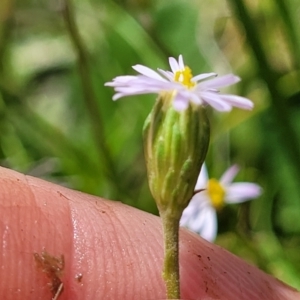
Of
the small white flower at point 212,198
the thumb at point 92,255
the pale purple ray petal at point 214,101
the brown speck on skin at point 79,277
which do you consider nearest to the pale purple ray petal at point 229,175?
the small white flower at point 212,198

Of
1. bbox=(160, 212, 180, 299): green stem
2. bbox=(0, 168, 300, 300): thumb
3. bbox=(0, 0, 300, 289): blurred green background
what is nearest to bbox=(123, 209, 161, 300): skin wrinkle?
bbox=(0, 168, 300, 300): thumb

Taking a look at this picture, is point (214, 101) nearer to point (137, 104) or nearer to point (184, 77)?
point (184, 77)

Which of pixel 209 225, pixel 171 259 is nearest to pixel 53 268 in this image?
pixel 171 259

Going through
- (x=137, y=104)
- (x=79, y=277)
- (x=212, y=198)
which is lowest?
(x=79, y=277)

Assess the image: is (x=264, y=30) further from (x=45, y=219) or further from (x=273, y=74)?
(x=45, y=219)

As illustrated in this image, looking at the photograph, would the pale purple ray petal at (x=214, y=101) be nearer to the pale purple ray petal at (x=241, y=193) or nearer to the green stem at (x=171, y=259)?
the green stem at (x=171, y=259)

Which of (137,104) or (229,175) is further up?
(137,104)


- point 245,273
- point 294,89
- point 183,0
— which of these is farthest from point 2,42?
point 245,273
